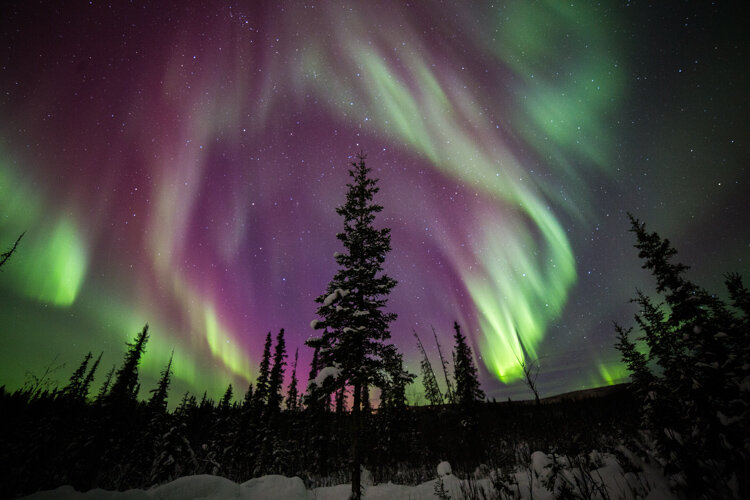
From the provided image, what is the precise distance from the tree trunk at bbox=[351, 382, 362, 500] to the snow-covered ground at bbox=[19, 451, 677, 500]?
1.12 m

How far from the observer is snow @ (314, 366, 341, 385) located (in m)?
13.3

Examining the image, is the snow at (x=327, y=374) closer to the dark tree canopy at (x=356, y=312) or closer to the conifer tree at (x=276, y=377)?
the dark tree canopy at (x=356, y=312)

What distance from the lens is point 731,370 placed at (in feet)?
40.0

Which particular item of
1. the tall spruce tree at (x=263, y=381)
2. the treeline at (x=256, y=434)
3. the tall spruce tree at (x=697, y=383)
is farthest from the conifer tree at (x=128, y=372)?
the tall spruce tree at (x=697, y=383)

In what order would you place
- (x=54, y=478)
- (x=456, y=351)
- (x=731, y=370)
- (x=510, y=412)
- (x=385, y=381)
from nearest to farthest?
(x=54, y=478) < (x=731, y=370) < (x=385, y=381) < (x=456, y=351) < (x=510, y=412)

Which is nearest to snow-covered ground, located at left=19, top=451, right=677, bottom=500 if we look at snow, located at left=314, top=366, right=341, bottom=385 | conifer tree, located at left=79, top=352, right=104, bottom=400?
snow, located at left=314, top=366, right=341, bottom=385

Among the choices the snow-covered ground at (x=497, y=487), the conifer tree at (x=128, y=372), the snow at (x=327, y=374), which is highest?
the conifer tree at (x=128, y=372)

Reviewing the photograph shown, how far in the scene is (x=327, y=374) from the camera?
1348 centimetres

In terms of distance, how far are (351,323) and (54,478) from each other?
10761 mm

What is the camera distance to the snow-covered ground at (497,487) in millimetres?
4906

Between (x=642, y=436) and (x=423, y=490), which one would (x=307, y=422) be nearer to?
(x=423, y=490)

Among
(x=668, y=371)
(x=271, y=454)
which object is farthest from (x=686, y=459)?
(x=271, y=454)

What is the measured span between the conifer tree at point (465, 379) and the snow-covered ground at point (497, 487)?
19950mm

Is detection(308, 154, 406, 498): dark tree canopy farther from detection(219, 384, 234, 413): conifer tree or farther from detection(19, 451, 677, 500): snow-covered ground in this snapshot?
detection(219, 384, 234, 413): conifer tree
